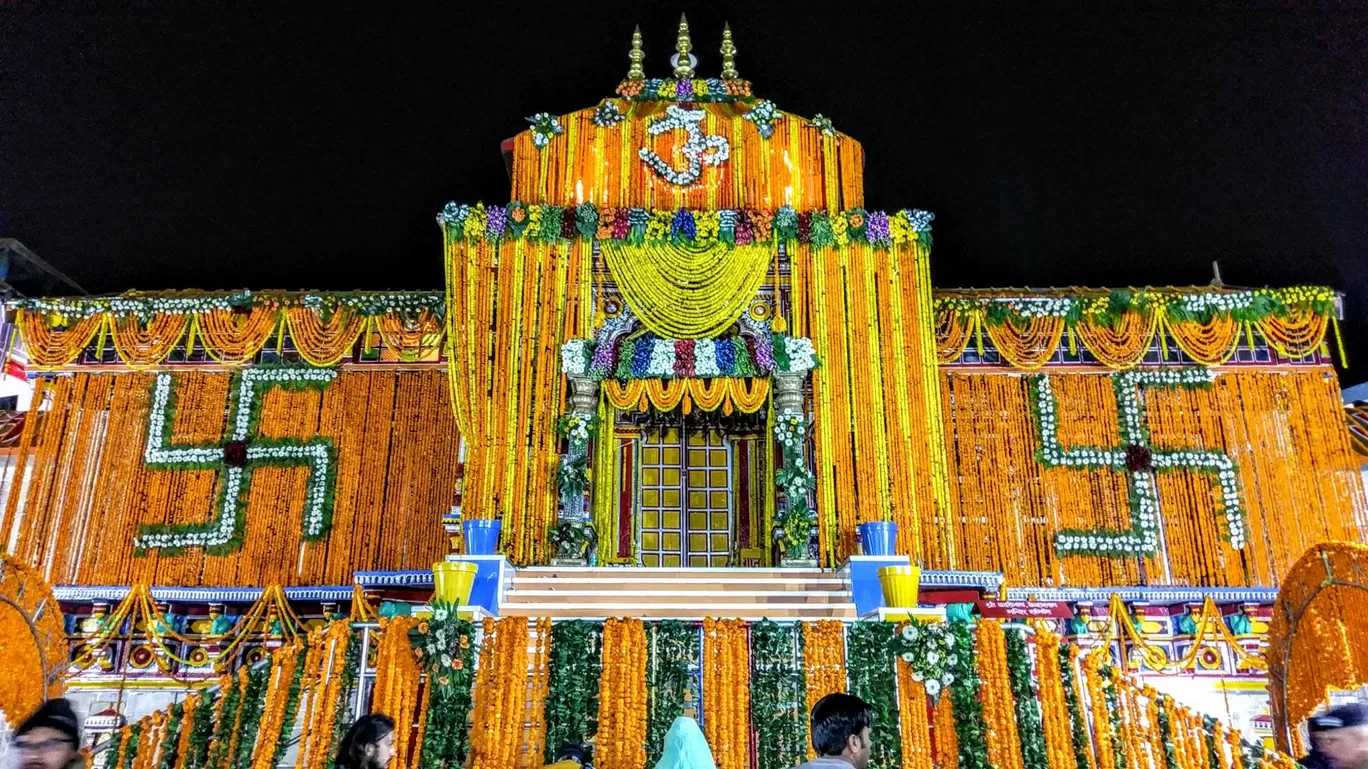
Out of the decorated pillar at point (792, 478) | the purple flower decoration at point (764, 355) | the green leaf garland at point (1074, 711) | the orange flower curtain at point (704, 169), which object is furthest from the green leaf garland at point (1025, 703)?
the orange flower curtain at point (704, 169)

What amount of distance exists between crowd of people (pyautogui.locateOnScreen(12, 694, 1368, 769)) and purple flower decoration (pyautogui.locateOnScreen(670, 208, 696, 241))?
8.78 meters

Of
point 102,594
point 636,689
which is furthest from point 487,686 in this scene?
point 102,594

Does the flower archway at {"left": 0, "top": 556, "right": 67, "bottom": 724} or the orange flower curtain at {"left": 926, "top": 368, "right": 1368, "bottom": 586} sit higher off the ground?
the orange flower curtain at {"left": 926, "top": 368, "right": 1368, "bottom": 586}

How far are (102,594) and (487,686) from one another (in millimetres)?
8730

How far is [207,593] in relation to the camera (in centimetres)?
1298

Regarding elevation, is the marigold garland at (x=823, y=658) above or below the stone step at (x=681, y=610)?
below

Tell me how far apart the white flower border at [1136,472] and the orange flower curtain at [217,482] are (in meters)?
8.59

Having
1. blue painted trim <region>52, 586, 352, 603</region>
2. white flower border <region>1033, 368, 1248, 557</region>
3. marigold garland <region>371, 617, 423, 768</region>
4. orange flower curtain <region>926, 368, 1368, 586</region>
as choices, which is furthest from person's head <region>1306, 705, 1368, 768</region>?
blue painted trim <region>52, 586, 352, 603</region>

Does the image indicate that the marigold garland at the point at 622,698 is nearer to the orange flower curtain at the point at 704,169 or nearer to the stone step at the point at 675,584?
the stone step at the point at 675,584

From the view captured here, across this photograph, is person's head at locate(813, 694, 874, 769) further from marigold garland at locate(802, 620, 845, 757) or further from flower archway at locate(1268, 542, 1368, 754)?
flower archway at locate(1268, 542, 1368, 754)

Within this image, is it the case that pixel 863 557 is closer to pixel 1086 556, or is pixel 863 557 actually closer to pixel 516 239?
pixel 1086 556

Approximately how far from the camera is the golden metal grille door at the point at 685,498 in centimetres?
1255

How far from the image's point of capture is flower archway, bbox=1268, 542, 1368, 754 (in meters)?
7.37

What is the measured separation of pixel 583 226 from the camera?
12.1 m
